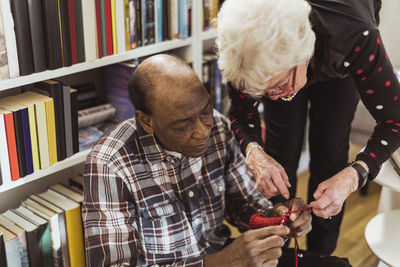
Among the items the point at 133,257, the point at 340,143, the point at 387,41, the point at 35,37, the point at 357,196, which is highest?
the point at 35,37

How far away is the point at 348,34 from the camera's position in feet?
4.02

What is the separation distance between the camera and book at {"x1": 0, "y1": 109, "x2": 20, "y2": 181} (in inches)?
60.2

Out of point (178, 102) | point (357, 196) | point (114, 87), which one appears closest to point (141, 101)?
point (178, 102)

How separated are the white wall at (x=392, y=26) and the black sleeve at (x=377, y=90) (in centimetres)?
108

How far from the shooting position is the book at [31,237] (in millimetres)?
1622

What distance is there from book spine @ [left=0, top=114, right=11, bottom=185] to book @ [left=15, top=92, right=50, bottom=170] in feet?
0.29

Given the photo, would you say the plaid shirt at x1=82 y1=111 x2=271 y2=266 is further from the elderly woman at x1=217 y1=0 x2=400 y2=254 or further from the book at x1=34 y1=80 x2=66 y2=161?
the book at x1=34 y1=80 x2=66 y2=161

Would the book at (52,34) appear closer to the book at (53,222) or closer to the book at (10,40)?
the book at (10,40)

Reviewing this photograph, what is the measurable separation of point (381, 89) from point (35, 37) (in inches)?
39.0

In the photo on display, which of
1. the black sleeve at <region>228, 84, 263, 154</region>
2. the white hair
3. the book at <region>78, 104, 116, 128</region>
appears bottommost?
the book at <region>78, 104, 116, 128</region>

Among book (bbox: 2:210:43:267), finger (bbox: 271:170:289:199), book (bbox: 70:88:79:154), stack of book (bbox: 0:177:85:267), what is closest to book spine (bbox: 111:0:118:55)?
book (bbox: 70:88:79:154)

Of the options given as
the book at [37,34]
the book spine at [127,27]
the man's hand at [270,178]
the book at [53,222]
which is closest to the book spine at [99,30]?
the book spine at [127,27]

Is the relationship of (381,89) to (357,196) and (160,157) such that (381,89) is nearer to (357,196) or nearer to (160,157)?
(160,157)

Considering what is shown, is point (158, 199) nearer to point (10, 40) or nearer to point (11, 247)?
point (11, 247)
